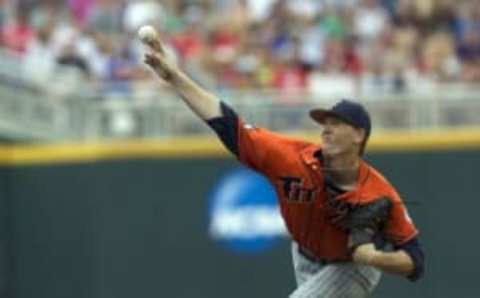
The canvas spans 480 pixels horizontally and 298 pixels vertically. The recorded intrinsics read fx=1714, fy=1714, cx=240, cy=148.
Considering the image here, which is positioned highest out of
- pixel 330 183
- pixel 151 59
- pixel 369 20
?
pixel 151 59

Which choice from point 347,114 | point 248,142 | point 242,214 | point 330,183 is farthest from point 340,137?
point 242,214

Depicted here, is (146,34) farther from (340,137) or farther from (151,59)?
(340,137)

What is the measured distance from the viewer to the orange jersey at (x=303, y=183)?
834 cm

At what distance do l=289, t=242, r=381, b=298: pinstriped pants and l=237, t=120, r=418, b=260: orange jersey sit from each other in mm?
219

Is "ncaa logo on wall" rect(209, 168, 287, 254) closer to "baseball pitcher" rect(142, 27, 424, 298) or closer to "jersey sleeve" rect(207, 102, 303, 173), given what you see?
"baseball pitcher" rect(142, 27, 424, 298)

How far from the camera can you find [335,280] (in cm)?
860

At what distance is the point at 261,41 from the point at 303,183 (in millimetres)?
7630

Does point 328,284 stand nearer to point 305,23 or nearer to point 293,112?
point 293,112

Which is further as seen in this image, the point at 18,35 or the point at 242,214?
the point at 18,35

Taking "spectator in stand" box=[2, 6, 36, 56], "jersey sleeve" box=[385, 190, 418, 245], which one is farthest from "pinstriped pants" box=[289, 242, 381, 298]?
"spectator in stand" box=[2, 6, 36, 56]

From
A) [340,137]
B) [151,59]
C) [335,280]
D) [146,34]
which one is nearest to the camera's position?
[146,34]

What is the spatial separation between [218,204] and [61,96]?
68.3 inches

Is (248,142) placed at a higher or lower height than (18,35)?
lower

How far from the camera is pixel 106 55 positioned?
52.1 feet
